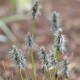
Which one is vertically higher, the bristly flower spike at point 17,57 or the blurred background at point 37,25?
the blurred background at point 37,25

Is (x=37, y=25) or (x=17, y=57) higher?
(x=37, y=25)

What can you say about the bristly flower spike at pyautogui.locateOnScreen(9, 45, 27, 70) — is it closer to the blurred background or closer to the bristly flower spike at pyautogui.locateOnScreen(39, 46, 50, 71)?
the bristly flower spike at pyautogui.locateOnScreen(39, 46, 50, 71)

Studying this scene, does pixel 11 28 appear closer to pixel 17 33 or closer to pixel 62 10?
pixel 17 33

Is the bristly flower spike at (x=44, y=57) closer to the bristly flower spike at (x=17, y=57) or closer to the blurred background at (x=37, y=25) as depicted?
the bristly flower spike at (x=17, y=57)

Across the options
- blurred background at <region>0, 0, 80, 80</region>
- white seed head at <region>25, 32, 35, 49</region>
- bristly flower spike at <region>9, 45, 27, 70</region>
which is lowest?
bristly flower spike at <region>9, 45, 27, 70</region>

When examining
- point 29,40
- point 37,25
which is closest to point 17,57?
point 29,40

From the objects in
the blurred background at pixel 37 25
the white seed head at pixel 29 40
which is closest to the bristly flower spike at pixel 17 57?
the white seed head at pixel 29 40

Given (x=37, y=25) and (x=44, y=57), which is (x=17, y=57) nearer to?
(x=44, y=57)

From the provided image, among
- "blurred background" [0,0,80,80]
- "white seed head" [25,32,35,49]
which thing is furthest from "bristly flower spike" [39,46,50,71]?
"blurred background" [0,0,80,80]
